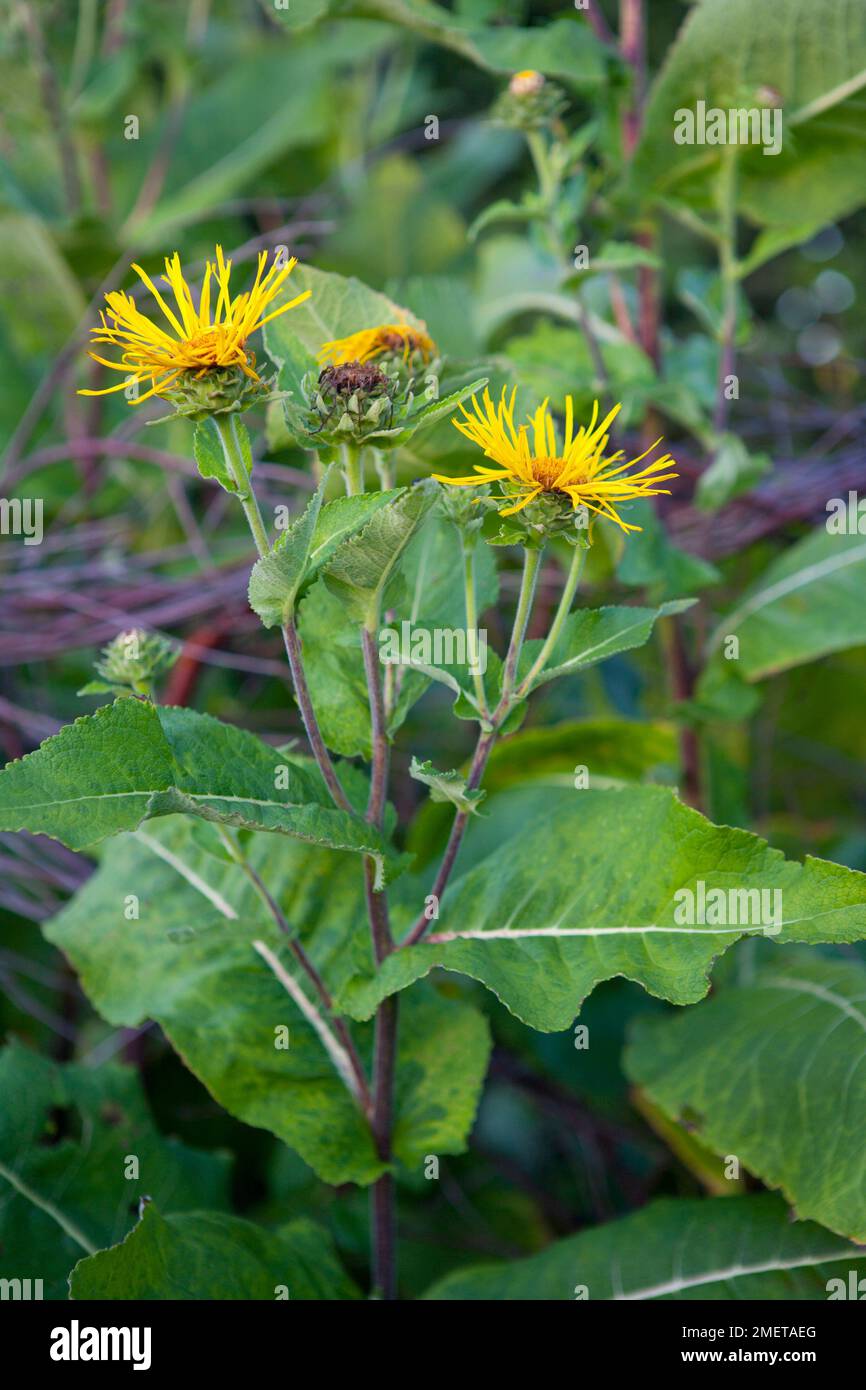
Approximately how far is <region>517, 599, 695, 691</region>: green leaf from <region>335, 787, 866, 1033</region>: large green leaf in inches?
4.3

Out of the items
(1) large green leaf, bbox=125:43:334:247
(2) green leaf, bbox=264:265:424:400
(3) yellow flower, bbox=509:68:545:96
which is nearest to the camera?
(2) green leaf, bbox=264:265:424:400

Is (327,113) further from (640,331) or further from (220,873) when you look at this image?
(220,873)

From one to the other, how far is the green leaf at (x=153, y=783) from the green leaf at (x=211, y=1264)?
0.30 meters

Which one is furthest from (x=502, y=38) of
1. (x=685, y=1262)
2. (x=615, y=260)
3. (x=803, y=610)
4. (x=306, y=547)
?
(x=685, y=1262)

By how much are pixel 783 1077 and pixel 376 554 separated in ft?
1.84

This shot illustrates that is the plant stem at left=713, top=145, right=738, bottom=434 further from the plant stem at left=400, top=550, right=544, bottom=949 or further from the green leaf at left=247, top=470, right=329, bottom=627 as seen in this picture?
the green leaf at left=247, top=470, right=329, bottom=627

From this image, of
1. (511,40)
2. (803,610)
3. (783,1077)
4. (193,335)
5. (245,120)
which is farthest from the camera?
(245,120)

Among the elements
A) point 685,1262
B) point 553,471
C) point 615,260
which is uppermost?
point 615,260

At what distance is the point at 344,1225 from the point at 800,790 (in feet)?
3.12

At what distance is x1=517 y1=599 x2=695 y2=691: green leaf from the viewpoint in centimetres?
68

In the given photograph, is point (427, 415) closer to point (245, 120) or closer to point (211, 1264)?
point (211, 1264)

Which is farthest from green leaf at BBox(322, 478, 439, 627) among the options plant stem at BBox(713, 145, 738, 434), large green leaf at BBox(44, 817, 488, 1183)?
plant stem at BBox(713, 145, 738, 434)

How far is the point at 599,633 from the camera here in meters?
0.70
